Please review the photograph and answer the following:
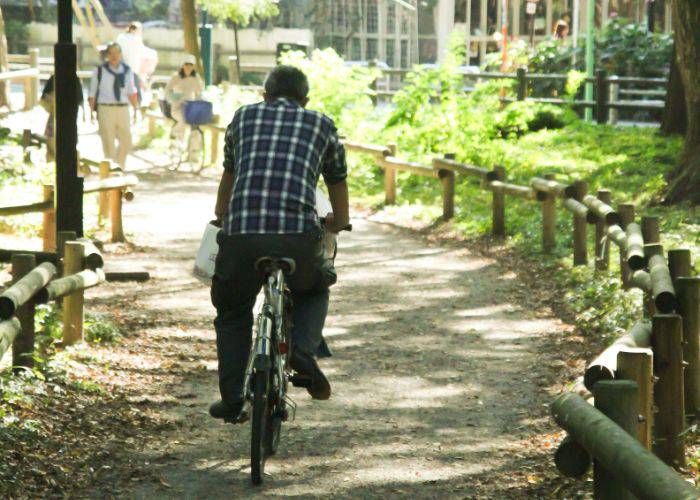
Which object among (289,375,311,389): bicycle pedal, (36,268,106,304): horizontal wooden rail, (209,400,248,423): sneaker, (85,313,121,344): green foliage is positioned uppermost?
(36,268,106,304): horizontal wooden rail

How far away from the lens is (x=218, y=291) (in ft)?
21.1

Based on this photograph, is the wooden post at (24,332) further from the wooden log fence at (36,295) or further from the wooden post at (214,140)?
the wooden post at (214,140)

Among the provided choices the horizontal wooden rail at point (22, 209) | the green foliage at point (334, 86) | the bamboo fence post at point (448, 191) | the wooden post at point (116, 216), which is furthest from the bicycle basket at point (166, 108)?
the horizontal wooden rail at point (22, 209)

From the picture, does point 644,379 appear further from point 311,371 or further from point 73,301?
point 73,301

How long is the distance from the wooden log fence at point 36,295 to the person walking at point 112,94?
10.0 meters

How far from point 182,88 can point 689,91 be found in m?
10.3

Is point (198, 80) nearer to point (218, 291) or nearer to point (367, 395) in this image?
point (367, 395)

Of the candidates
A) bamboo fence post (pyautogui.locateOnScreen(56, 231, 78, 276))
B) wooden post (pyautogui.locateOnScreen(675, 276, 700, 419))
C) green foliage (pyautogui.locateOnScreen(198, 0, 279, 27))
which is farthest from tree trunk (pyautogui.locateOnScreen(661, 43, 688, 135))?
green foliage (pyautogui.locateOnScreen(198, 0, 279, 27))

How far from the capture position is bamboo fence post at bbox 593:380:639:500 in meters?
4.30

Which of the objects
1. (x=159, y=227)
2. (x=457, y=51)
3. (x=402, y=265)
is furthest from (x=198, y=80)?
(x=402, y=265)

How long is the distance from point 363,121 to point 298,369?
Result: 16063 millimetres

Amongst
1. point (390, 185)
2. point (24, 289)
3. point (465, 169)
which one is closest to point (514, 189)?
point (465, 169)

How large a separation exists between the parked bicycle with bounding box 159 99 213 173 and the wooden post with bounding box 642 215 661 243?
14.0 meters

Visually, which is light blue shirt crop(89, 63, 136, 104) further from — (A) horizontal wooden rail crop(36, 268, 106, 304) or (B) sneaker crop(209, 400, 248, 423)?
(B) sneaker crop(209, 400, 248, 423)
